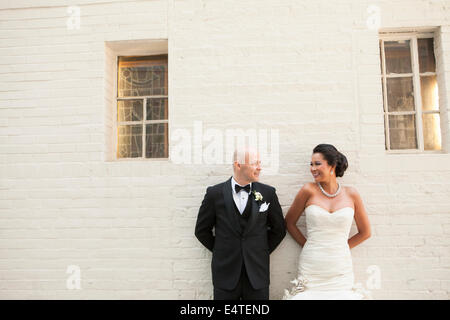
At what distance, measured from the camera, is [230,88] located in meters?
3.63

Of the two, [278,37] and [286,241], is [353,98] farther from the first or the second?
[286,241]

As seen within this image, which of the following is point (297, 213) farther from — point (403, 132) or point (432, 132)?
point (432, 132)

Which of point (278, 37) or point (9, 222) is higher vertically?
point (278, 37)

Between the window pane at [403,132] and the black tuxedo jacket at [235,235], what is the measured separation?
5.03 feet

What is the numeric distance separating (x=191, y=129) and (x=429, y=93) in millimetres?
2590

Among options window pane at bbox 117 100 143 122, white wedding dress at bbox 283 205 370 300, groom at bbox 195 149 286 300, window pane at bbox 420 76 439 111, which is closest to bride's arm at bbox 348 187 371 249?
white wedding dress at bbox 283 205 370 300

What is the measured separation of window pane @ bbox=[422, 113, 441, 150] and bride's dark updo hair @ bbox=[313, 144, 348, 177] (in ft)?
3.65

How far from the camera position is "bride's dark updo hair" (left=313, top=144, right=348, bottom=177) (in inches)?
125

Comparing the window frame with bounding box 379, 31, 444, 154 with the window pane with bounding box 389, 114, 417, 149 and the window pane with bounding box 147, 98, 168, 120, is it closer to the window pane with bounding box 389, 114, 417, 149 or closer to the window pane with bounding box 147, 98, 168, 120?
the window pane with bounding box 389, 114, 417, 149

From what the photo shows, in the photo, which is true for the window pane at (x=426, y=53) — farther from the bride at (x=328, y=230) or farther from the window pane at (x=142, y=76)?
the window pane at (x=142, y=76)

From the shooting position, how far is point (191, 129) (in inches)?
143

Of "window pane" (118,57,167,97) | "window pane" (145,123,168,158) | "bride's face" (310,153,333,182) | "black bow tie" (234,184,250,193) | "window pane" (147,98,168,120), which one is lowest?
"black bow tie" (234,184,250,193)

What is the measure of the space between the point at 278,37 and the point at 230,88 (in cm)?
74

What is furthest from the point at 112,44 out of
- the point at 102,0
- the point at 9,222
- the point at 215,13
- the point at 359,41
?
the point at 359,41
